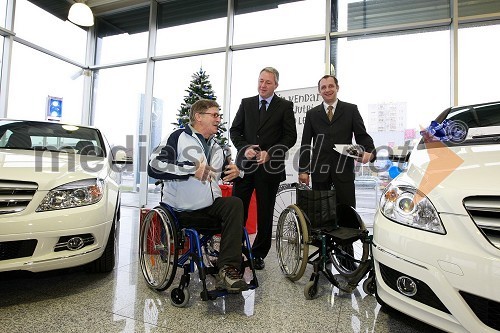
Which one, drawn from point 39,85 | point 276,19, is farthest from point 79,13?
point 276,19

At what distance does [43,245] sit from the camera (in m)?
1.50

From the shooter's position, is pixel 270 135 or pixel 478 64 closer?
pixel 270 135

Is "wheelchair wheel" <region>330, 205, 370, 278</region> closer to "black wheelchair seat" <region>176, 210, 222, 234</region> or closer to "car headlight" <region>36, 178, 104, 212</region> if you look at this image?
"black wheelchair seat" <region>176, 210, 222, 234</region>

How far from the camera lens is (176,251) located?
60.1 inches

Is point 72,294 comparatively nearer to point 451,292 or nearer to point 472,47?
point 451,292

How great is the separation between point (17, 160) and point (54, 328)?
2.98 feet

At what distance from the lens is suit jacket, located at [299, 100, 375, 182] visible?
7.13ft

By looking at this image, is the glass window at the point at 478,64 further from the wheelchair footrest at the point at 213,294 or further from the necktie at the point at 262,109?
the wheelchair footrest at the point at 213,294

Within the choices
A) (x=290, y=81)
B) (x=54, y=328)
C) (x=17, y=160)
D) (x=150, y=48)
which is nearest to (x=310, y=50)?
(x=290, y=81)

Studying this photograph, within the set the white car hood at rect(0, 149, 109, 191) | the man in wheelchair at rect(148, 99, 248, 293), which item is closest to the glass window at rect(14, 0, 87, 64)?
the white car hood at rect(0, 149, 109, 191)

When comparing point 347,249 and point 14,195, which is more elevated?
point 14,195

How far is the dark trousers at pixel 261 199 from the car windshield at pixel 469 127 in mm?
1007

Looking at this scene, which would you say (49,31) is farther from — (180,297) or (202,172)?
(180,297)

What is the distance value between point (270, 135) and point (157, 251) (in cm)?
111
